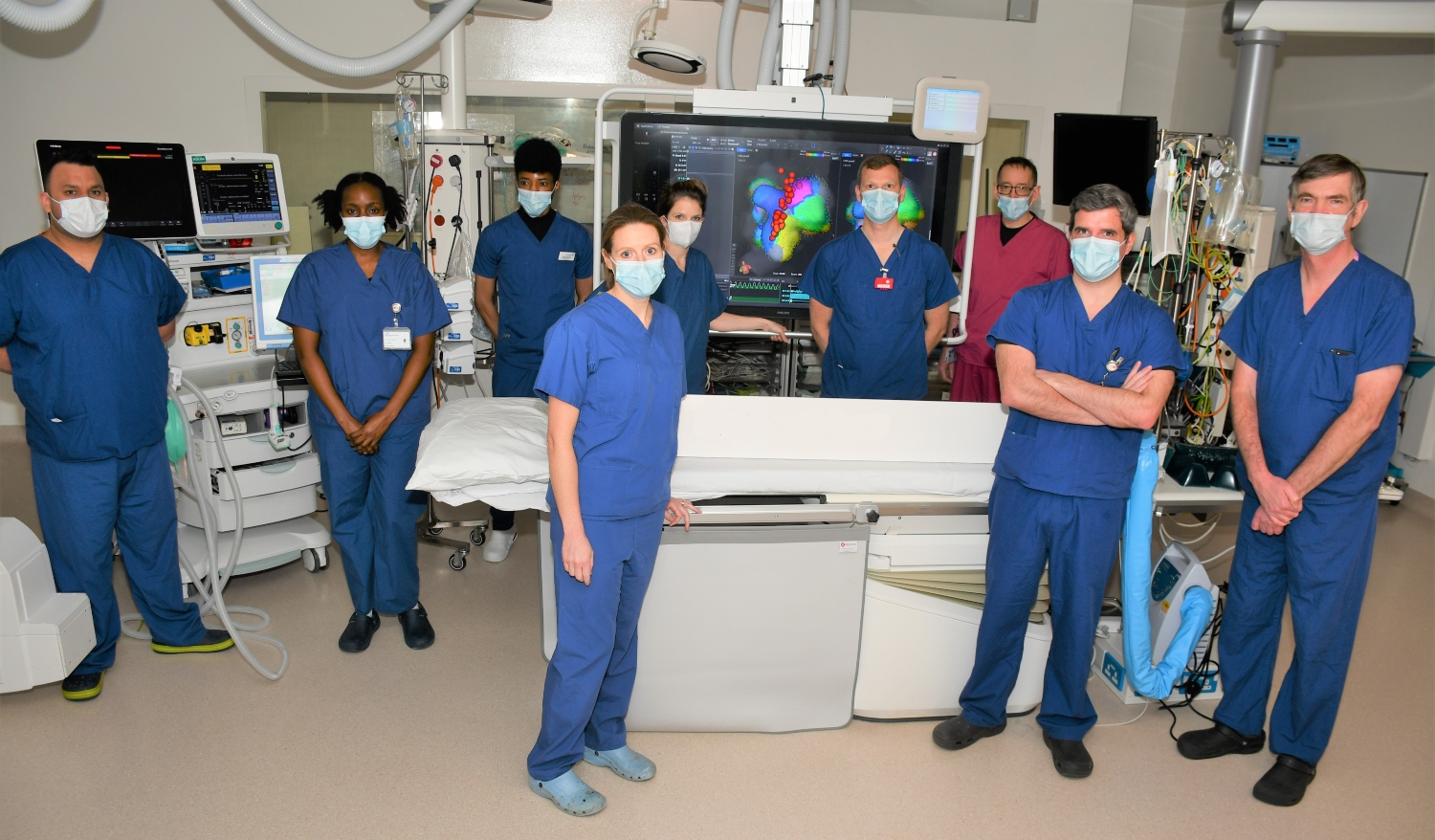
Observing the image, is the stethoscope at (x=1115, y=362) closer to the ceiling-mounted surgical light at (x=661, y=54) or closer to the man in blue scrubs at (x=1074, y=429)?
the man in blue scrubs at (x=1074, y=429)

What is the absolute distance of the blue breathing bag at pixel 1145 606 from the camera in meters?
2.57

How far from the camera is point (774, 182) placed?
3602 mm

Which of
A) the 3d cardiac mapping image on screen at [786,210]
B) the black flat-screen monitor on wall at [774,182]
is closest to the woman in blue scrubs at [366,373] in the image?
the black flat-screen monitor on wall at [774,182]

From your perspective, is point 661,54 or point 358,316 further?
point 661,54

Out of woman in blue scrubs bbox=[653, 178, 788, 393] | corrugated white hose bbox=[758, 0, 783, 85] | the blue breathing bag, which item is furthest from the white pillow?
corrugated white hose bbox=[758, 0, 783, 85]

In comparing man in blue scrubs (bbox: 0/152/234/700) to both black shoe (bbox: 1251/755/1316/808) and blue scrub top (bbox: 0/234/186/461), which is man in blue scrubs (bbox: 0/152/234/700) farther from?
black shoe (bbox: 1251/755/1316/808)

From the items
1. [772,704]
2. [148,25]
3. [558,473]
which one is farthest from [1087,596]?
[148,25]

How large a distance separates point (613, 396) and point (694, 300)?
111 cm

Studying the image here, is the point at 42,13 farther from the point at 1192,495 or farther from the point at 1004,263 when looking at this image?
the point at 1192,495

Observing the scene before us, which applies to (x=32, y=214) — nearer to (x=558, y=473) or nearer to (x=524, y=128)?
(x=524, y=128)

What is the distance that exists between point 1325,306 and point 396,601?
274 cm

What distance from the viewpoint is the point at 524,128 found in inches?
216

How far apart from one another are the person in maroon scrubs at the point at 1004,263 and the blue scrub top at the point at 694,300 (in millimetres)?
A: 1102

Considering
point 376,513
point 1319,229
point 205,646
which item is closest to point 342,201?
point 376,513
